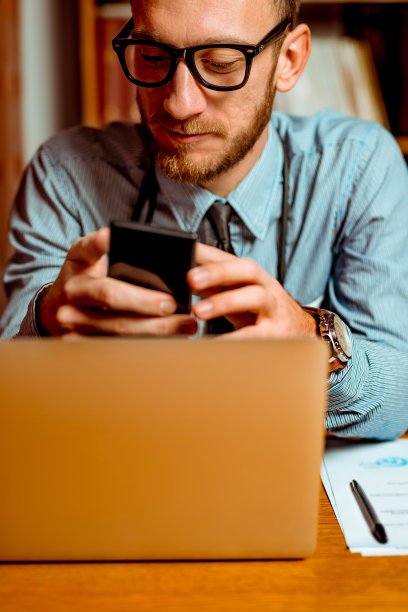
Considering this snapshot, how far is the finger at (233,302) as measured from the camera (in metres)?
0.65

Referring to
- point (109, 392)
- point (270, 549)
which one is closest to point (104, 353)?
point (109, 392)

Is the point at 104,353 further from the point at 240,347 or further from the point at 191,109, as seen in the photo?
the point at 191,109

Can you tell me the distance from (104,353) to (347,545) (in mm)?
322

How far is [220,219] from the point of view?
45.5 inches

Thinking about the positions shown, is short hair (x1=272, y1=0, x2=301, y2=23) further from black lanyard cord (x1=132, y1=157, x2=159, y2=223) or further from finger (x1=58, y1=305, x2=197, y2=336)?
finger (x1=58, y1=305, x2=197, y2=336)

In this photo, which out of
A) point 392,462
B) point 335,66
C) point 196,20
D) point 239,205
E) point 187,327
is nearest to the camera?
point 187,327

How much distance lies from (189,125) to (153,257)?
47 cm

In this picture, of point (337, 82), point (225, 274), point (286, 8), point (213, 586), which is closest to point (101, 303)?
point (225, 274)

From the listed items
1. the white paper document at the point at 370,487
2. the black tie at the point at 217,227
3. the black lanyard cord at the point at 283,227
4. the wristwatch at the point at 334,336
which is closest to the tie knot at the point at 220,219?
the black tie at the point at 217,227

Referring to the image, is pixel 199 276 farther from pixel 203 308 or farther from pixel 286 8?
pixel 286 8

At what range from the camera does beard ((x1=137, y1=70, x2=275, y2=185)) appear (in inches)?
Answer: 40.2

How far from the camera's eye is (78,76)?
2.00 meters

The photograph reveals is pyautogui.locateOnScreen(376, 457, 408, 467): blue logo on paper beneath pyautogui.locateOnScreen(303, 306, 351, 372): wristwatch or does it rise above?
beneath

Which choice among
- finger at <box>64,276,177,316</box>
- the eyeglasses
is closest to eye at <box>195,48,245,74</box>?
the eyeglasses
